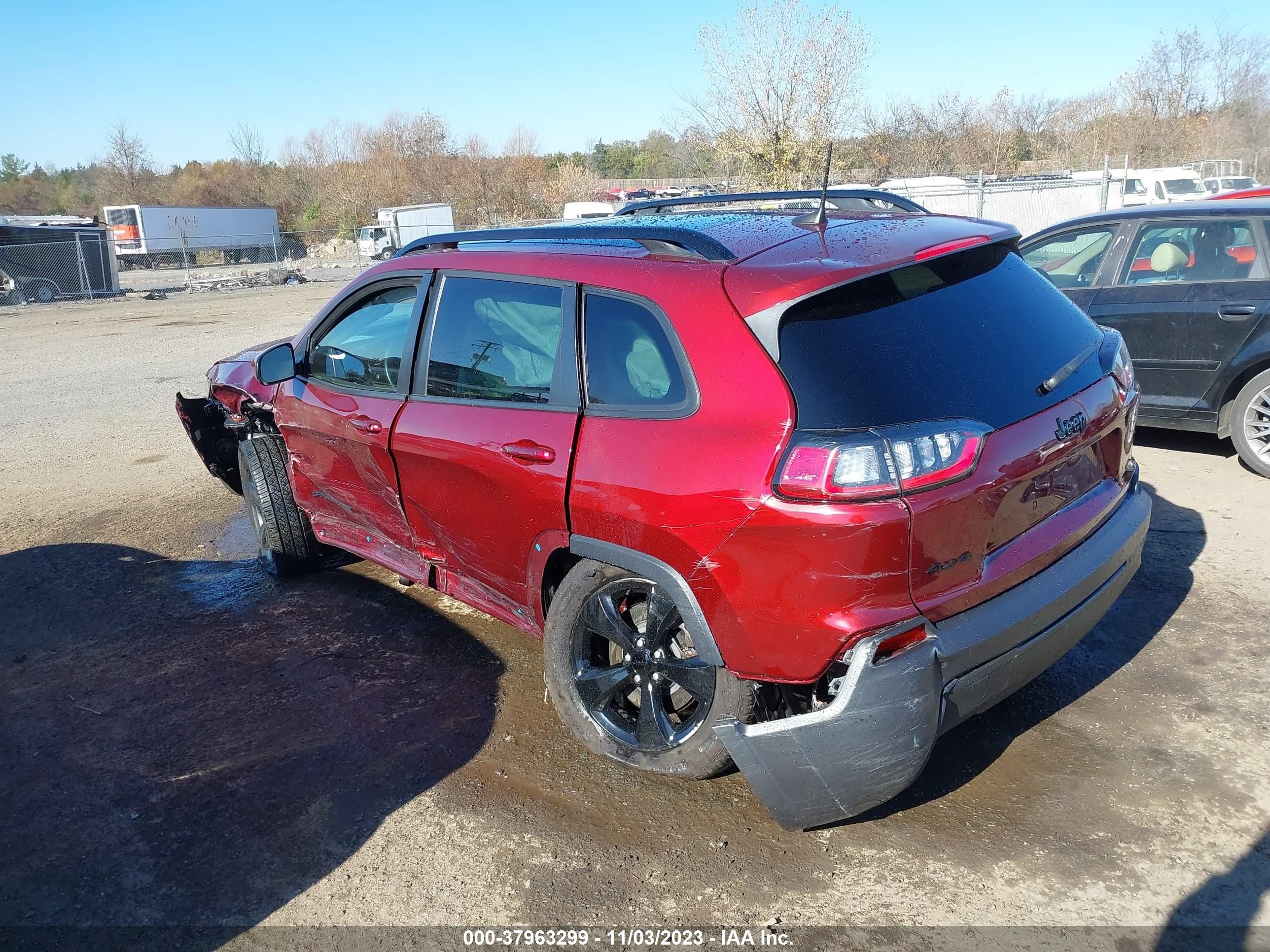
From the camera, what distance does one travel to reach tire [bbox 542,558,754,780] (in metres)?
3.04

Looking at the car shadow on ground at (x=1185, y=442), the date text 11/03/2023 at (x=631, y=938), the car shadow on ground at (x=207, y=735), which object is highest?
the car shadow on ground at (x=1185, y=442)

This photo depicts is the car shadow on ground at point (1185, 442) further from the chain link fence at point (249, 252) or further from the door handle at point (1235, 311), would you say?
the chain link fence at point (249, 252)

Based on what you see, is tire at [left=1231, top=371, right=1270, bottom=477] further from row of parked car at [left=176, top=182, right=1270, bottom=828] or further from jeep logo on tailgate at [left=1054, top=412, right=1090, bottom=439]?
jeep logo on tailgate at [left=1054, top=412, right=1090, bottom=439]

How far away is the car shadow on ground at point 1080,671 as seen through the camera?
3277mm

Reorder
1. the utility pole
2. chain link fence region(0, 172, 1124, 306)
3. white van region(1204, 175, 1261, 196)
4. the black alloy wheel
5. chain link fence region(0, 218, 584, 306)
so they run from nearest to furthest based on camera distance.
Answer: the black alloy wheel → the utility pole → chain link fence region(0, 172, 1124, 306) → white van region(1204, 175, 1261, 196) → chain link fence region(0, 218, 584, 306)

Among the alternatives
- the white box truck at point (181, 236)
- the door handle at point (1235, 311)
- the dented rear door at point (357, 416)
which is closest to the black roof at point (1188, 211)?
the door handle at point (1235, 311)

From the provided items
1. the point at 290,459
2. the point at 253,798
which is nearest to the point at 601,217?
the point at 290,459

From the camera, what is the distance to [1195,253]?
21.2 ft

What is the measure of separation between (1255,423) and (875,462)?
475 cm

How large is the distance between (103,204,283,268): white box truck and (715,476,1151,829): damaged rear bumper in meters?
45.4

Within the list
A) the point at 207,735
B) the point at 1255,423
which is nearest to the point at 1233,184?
the point at 1255,423

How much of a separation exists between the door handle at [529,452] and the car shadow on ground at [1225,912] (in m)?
2.19

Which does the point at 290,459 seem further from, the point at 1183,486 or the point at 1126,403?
the point at 1183,486

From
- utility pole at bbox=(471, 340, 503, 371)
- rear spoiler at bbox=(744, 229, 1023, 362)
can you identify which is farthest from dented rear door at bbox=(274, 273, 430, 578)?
rear spoiler at bbox=(744, 229, 1023, 362)
